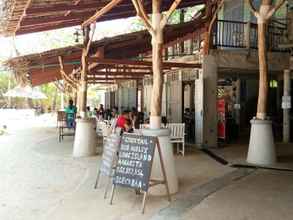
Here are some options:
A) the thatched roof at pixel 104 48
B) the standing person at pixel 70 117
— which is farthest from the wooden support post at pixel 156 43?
the standing person at pixel 70 117

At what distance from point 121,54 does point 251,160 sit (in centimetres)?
647

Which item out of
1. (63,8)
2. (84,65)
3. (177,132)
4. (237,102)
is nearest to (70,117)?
(84,65)

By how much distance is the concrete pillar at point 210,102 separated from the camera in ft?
38.1

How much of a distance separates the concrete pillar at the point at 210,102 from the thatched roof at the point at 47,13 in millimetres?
2340

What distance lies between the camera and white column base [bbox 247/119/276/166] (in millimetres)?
8680

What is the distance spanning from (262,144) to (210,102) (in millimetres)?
3213

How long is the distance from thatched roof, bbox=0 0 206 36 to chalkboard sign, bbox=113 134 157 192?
2878mm

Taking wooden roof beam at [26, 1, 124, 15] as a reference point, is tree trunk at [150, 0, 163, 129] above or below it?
below

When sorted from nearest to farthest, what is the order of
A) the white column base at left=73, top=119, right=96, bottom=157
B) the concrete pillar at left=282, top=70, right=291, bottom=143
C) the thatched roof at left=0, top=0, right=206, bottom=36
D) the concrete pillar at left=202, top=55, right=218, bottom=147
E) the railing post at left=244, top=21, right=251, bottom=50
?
the thatched roof at left=0, top=0, right=206, bottom=36 < the white column base at left=73, top=119, right=96, bottom=157 < the concrete pillar at left=202, top=55, right=218, bottom=147 < the railing post at left=244, top=21, right=251, bottom=50 < the concrete pillar at left=282, top=70, right=291, bottom=143

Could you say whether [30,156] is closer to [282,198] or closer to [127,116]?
[127,116]

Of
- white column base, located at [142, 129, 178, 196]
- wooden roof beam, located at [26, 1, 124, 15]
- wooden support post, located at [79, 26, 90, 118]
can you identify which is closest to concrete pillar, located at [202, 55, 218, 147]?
wooden support post, located at [79, 26, 90, 118]

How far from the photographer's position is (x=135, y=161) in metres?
5.43

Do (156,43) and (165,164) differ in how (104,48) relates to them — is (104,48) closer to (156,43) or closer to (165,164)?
(156,43)

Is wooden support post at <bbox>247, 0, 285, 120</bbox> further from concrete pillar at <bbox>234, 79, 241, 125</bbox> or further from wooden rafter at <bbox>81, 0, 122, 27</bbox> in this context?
concrete pillar at <bbox>234, 79, 241, 125</bbox>
